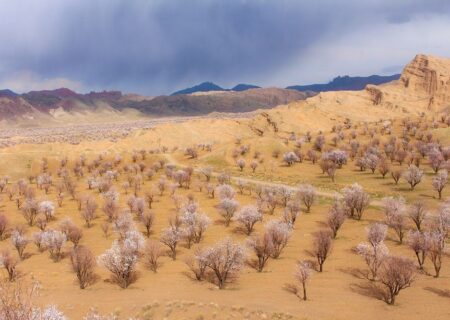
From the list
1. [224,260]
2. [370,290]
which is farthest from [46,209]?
[370,290]

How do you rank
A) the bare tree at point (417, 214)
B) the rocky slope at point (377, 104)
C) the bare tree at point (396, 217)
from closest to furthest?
the bare tree at point (396, 217) → the bare tree at point (417, 214) → the rocky slope at point (377, 104)

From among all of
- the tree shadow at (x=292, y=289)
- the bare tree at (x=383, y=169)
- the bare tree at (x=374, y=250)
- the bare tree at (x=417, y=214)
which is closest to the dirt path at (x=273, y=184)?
the bare tree at (x=417, y=214)

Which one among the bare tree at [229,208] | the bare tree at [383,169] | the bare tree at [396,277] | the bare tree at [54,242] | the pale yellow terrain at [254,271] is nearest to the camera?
the pale yellow terrain at [254,271]

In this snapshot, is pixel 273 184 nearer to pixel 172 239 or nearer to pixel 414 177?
pixel 414 177

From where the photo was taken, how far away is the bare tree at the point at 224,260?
32.1 m

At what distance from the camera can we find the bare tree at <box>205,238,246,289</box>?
3206 centimetres

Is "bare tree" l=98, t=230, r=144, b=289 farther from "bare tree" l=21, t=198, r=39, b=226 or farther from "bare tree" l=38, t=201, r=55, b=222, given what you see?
"bare tree" l=21, t=198, r=39, b=226

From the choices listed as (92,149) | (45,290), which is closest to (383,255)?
(45,290)

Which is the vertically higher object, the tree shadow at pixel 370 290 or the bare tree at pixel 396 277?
the bare tree at pixel 396 277

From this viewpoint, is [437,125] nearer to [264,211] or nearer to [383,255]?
[264,211]

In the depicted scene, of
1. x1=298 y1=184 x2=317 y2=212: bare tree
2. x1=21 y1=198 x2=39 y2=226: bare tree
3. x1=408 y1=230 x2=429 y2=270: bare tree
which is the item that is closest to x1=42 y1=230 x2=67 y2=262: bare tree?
x1=21 y1=198 x2=39 y2=226: bare tree

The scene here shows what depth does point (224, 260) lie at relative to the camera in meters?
32.4

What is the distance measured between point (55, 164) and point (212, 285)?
278 ft

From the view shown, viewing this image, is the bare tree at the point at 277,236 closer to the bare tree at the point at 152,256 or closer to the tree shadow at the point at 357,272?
the tree shadow at the point at 357,272
